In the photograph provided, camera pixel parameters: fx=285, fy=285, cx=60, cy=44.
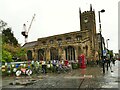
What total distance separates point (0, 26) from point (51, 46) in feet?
51.8

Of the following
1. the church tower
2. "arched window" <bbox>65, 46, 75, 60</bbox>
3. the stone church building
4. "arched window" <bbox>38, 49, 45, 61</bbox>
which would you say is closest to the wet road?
the stone church building

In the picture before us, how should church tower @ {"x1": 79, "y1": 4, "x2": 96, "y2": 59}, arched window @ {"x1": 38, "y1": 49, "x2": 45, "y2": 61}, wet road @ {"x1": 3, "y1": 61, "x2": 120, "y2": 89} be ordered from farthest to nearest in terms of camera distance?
church tower @ {"x1": 79, "y1": 4, "x2": 96, "y2": 59} → arched window @ {"x1": 38, "y1": 49, "x2": 45, "y2": 61} → wet road @ {"x1": 3, "y1": 61, "x2": 120, "y2": 89}

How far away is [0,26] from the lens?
81.9 m

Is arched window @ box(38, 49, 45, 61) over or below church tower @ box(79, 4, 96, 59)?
below

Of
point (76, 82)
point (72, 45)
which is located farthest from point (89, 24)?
point (76, 82)

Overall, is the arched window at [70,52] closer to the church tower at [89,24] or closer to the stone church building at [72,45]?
the stone church building at [72,45]

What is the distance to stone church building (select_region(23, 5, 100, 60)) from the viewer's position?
77.9 metres

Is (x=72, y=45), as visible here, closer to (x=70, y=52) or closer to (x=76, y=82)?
(x=70, y=52)

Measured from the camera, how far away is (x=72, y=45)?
77250mm

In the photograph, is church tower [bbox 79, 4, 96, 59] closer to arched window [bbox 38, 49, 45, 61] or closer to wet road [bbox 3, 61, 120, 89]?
arched window [bbox 38, 49, 45, 61]

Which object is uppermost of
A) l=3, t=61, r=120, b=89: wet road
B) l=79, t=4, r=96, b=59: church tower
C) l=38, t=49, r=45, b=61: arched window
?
l=79, t=4, r=96, b=59: church tower

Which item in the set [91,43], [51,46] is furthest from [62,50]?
[91,43]

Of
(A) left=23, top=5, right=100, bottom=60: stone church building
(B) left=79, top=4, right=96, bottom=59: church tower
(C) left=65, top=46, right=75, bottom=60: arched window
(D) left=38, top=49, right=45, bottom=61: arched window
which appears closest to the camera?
(C) left=65, top=46, right=75, bottom=60: arched window

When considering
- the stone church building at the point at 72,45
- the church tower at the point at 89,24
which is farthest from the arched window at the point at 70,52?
the church tower at the point at 89,24
